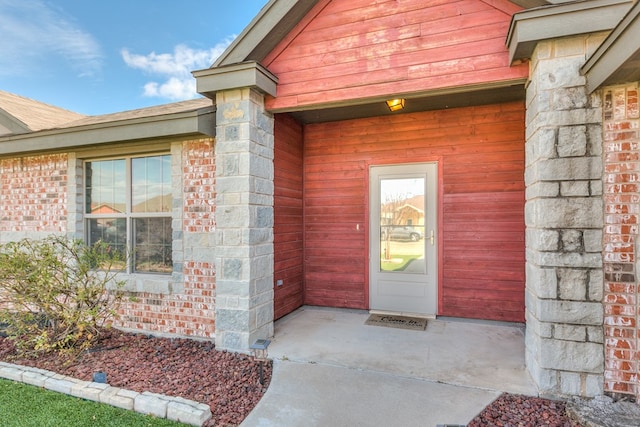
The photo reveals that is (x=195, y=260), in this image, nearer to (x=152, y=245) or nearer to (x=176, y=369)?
(x=152, y=245)

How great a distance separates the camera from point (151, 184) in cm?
418

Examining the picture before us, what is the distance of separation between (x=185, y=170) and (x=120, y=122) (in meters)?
0.90

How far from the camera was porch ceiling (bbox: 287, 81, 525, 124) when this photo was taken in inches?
149

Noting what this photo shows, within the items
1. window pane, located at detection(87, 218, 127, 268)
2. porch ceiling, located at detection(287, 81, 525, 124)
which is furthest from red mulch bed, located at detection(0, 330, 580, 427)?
porch ceiling, located at detection(287, 81, 525, 124)

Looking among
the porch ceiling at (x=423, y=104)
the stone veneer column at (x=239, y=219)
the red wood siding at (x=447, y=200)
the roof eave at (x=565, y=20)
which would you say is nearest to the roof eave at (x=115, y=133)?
the stone veneer column at (x=239, y=219)

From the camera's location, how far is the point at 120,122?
379 centimetres

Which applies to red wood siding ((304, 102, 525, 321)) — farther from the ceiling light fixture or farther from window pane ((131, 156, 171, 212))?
window pane ((131, 156, 171, 212))

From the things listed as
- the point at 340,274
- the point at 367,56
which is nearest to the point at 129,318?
the point at 340,274

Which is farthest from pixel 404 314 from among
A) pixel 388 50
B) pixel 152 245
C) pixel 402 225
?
pixel 152 245

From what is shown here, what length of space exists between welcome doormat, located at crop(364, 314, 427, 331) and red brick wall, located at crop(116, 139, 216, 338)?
2.00 m

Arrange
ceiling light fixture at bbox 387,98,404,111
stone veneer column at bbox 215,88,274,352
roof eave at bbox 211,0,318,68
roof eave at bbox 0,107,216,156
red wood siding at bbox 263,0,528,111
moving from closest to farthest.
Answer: red wood siding at bbox 263,0,528,111 < roof eave at bbox 211,0,318,68 < stone veneer column at bbox 215,88,274,352 < roof eave at bbox 0,107,216,156 < ceiling light fixture at bbox 387,98,404,111

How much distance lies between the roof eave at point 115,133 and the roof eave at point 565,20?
9.58ft

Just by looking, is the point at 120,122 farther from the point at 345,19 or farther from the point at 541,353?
the point at 541,353

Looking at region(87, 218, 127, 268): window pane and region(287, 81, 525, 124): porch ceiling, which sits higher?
region(287, 81, 525, 124): porch ceiling
